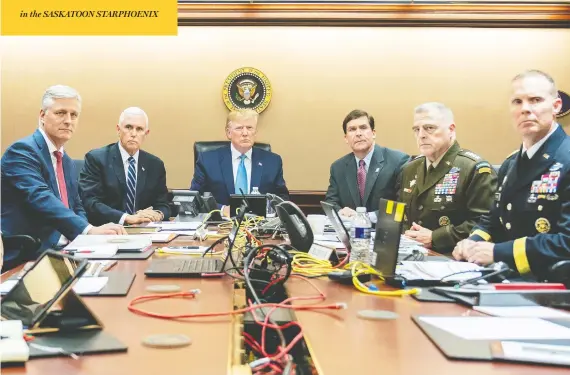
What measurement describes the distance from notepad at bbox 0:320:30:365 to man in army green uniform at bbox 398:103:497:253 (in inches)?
79.0

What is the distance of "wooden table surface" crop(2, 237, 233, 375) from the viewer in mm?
795

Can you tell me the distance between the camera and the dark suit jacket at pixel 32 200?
253 centimetres

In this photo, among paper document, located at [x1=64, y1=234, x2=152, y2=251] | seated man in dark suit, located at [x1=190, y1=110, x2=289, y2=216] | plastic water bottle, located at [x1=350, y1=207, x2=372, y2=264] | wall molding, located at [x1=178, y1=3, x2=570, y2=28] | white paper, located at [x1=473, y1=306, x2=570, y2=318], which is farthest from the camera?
wall molding, located at [x1=178, y1=3, x2=570, y2=28]

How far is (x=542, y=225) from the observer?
2.05 meters

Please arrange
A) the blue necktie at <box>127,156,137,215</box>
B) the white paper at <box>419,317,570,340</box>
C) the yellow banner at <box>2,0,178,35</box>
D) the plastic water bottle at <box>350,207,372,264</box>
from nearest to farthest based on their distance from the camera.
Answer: the white paper at <box>419,317,570,340</box> → the plastic water bottle at <box>350,207,372,264</box> → the yellow banner at <box>2,0,178,35</box> → the blue necktie at <box>127,156,137,215</box>

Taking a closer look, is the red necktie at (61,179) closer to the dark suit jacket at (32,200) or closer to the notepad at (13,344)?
the dark suit jacket at (32,200)

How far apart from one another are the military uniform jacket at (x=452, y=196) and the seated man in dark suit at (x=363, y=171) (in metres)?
0.65

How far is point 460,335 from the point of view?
38.5 inches

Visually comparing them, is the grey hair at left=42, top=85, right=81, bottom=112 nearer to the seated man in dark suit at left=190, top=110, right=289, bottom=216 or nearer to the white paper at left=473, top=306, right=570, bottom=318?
the seated man in dark suit at left=190, top=110, right=289, bottom=216

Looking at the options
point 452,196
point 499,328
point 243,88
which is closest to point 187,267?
point 499,328

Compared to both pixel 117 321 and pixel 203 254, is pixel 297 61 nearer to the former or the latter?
pixel 203 254

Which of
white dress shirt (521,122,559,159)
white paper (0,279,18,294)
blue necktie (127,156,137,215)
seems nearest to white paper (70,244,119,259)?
white paper (0,279,18,294)

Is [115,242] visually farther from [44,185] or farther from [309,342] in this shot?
[309,342]

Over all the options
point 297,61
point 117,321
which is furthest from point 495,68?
point 117,321
